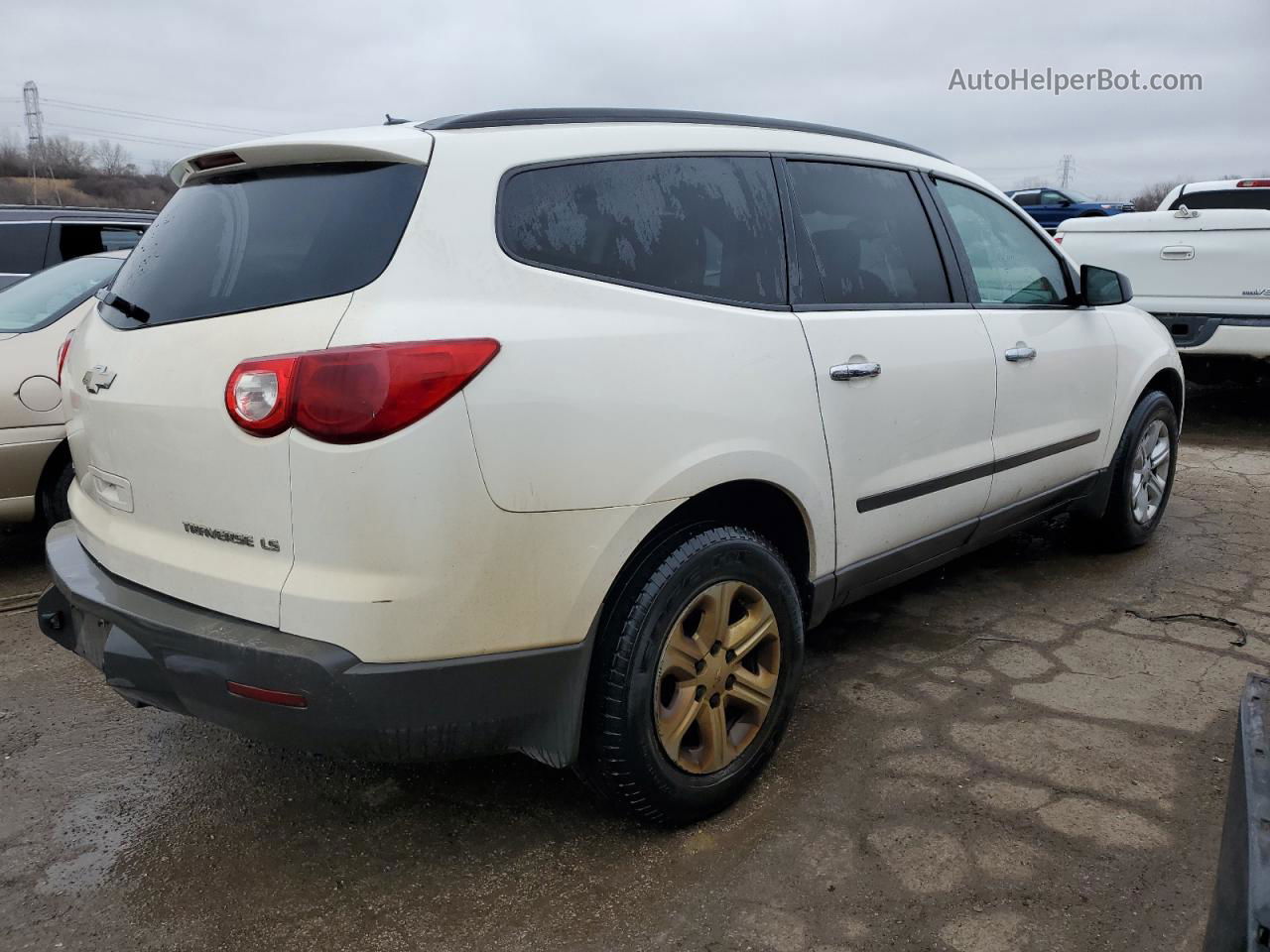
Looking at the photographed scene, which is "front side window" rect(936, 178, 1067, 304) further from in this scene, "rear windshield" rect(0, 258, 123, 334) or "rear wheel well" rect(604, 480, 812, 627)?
"rear windshield" rect(0, 258, 123, 334)

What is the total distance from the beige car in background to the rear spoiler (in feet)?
6.79

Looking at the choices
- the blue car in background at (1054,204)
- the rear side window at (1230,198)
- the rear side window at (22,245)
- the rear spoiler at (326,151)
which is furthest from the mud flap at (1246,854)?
the blue car in background at (1054,204)

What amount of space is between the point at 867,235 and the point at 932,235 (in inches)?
14.7

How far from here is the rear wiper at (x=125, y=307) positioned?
2.37m

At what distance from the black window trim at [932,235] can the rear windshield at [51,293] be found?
3.33 metres

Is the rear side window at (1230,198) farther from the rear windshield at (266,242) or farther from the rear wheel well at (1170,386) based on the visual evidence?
the rear windshield at (266,242)

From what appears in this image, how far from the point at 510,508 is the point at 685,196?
1.05m

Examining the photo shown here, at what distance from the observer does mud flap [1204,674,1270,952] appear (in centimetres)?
114

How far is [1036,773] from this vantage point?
108 inches

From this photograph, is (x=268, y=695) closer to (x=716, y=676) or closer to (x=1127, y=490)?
(x=716, y=676)

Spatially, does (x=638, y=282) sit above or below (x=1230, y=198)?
below

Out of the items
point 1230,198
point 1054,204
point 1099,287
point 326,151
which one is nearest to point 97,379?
point 326,151

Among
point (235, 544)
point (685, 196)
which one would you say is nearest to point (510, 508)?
point (235, 544)

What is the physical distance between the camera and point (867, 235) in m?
3.15
